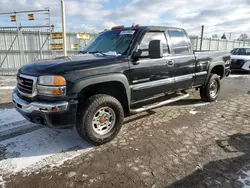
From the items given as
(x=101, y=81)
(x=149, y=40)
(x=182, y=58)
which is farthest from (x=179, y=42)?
(x=101, y=81)

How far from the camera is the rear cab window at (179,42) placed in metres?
4.65

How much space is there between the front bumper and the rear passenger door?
2537 mm

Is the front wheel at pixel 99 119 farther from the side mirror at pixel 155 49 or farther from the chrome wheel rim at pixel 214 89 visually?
the chrome wheel rim at pixel 214 89

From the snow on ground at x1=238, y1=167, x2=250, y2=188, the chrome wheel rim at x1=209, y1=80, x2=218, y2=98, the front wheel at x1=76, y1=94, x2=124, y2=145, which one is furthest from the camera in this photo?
the chrome wheel rim at x1=209, y1=80, x2=218, y2=98

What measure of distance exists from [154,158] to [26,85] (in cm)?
226

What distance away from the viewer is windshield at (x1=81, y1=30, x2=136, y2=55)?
3.99 metres

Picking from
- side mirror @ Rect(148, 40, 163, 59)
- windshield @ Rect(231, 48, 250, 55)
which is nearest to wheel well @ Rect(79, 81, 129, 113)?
side mirror @ Rect(148, 40, 163, 59)

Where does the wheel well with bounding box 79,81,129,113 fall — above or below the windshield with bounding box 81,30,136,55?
below

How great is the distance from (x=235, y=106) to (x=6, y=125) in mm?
5644

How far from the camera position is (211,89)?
6.17 metres

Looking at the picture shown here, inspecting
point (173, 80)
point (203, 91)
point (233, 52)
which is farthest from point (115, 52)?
point (233, 52)

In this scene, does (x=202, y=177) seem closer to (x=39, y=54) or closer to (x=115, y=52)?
(x=115, y=52)

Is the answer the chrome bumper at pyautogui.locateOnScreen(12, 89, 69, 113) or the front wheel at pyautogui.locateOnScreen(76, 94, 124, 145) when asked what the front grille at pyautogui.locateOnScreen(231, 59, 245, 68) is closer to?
the front wheel at pyautogui.locateOnScreen(76, 94, 124, 145)

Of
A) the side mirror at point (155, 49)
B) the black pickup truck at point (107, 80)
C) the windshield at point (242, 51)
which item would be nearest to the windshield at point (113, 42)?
the black pickup truck at point (107, 80)
